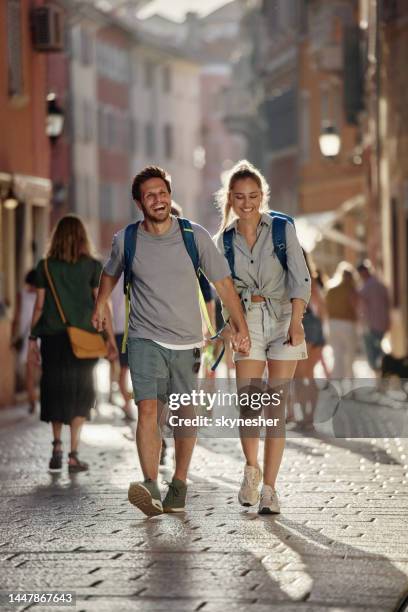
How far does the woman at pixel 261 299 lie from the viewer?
9922 millimetres

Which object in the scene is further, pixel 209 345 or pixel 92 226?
pixel 92 226

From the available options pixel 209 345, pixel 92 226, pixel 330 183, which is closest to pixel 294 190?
pixel 330 183

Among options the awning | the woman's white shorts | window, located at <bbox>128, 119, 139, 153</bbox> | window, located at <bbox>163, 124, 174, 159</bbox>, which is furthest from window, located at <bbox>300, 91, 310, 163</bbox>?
the woman's white shorts

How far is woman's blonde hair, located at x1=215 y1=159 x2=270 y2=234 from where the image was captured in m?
10.0

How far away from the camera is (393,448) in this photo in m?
13.9

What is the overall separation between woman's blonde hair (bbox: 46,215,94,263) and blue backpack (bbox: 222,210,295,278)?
2960mm

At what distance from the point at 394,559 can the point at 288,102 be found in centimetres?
4318

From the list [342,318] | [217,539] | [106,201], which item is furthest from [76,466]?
[106,201]

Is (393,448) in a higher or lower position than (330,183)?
lower

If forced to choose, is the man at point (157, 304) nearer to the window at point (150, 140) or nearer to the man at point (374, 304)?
the man at point (374, 304)

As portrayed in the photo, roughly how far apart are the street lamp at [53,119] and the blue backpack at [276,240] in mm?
16461

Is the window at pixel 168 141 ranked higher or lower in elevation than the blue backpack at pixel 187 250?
higher

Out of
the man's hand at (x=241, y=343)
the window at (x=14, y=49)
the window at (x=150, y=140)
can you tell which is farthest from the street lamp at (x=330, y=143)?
the window at (x=150, y=140)

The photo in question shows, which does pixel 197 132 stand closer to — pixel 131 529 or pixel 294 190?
pixel 294 190
